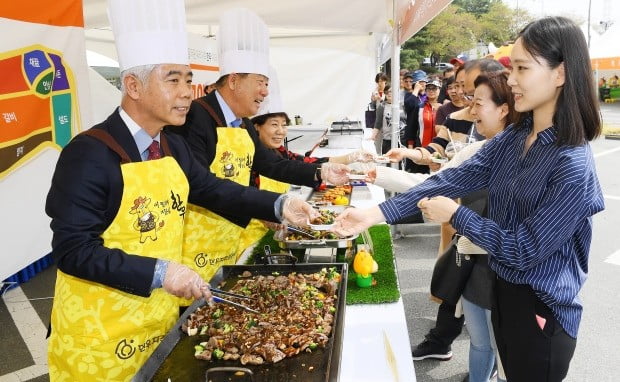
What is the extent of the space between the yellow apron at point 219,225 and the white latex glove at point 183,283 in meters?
0.92

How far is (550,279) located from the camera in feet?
5.08

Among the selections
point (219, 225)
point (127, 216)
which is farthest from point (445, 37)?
point (127, 216)

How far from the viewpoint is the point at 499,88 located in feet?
7.52

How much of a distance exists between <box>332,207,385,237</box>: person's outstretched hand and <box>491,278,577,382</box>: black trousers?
576 mm

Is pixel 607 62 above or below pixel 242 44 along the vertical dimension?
above

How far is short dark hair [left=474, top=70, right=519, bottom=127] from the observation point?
90.2 inches

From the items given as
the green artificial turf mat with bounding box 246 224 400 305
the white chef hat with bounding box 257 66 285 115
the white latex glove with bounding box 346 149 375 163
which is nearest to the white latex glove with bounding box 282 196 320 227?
the green artificial turf mat with bounding box 246 224 400 305

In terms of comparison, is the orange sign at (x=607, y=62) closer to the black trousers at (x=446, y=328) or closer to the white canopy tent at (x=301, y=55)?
the white canopy tent at (x=301, y=55)

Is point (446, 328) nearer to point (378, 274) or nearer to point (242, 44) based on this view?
point (378, 274)

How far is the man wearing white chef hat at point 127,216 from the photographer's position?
1.51 metres

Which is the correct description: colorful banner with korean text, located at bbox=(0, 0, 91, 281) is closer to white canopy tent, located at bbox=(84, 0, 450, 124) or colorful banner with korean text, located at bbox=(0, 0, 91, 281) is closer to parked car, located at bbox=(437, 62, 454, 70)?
white canopy tent, located at bbox=(84, 0, 450, 124)

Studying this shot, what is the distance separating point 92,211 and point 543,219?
1413mm

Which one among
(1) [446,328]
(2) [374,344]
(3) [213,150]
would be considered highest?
(3) [213,150]

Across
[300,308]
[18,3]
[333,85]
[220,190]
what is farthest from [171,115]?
[333,85]
